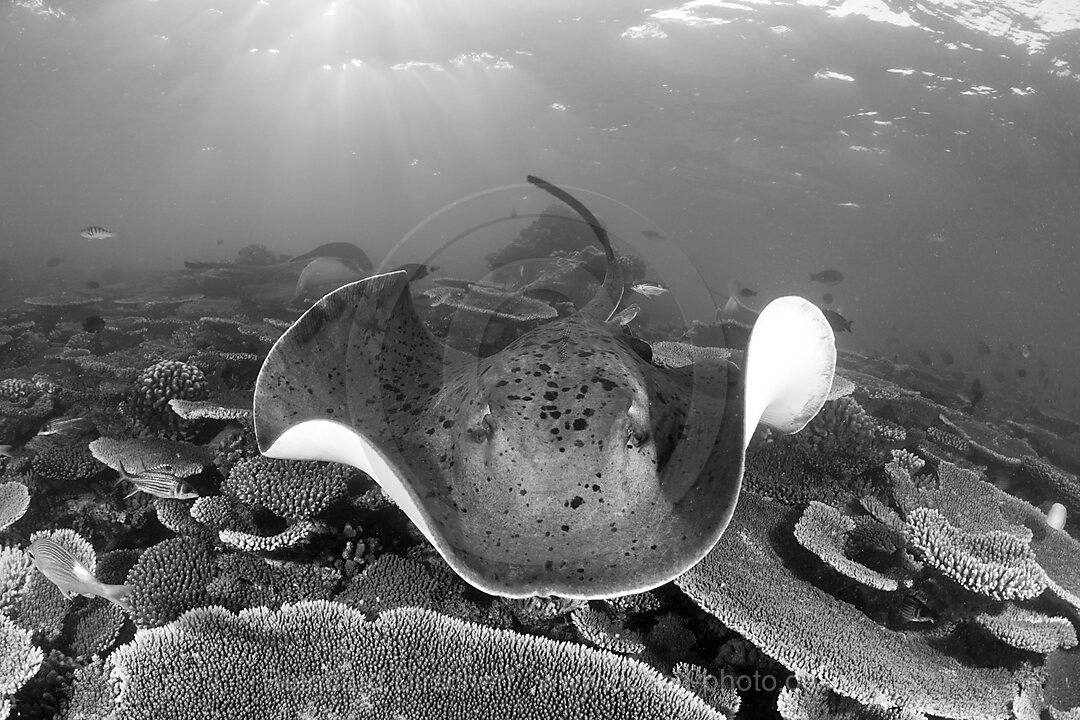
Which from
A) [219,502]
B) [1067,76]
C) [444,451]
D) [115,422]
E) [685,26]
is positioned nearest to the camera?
[444,451]

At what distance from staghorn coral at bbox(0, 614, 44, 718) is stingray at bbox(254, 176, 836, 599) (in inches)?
60.7

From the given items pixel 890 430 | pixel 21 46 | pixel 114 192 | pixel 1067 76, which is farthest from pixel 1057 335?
pixel 114 192

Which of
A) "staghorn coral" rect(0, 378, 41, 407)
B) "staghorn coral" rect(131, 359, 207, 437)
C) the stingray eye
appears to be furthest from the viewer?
"staghorn coral" rect(0, 378, 41, 407)

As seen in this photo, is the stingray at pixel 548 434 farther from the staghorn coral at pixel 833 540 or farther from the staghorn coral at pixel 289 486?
the staghorn coral at pixel 833 540

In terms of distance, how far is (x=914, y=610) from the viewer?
10.6ft

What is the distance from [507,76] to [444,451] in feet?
112

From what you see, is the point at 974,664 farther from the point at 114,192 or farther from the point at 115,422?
the point at 114,192

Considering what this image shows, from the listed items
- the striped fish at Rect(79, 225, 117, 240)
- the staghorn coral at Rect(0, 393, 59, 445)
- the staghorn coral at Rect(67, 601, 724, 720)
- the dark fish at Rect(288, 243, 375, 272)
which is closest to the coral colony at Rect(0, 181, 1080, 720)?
the staghorn coral at Rect(67, 601, 724, 720)

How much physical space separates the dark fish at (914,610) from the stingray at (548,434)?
1.65 meters

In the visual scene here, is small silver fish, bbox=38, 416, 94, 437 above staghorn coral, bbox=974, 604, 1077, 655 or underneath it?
above

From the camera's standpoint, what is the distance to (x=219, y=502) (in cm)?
337

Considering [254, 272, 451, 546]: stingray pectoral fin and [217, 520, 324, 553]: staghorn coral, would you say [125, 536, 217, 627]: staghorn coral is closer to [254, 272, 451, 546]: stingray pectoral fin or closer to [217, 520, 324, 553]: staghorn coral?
[217, 520, 324, 553]: staghorn coral

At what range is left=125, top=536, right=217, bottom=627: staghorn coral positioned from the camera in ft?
9.03

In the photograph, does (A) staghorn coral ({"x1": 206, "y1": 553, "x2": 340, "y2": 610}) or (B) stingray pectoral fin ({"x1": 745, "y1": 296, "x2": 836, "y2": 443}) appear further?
(A) staghorn coral ({"x1": 206, "y1": 553, "x2": 340, "y2": 610})
